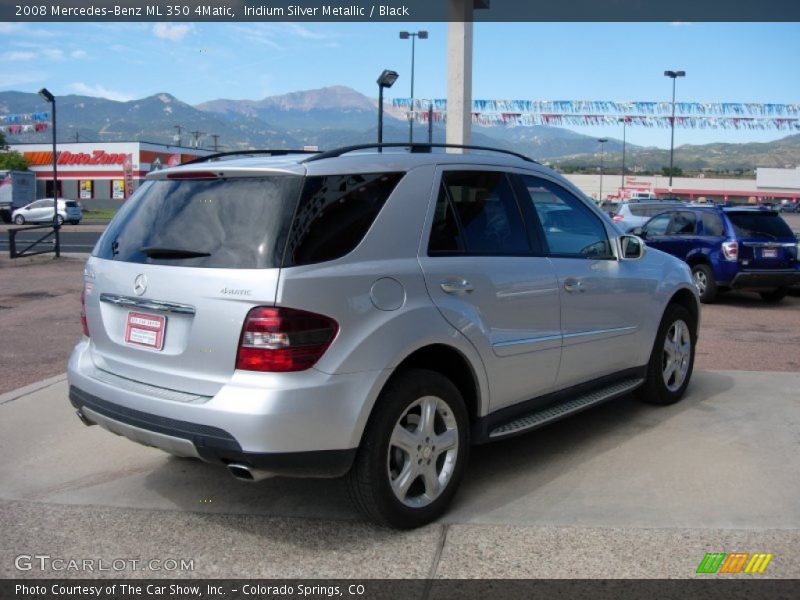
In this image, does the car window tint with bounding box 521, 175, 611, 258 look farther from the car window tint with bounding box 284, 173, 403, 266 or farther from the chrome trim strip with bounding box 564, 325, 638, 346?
the car window tint with bounding box 284, 173, 403, 266

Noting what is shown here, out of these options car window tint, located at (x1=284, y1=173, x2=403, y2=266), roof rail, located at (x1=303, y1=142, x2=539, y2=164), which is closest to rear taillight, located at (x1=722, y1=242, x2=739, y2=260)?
roof rail, located at (x1=303, y1=142, x2=539, y2=164)

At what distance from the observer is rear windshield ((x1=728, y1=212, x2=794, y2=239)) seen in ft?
40.4

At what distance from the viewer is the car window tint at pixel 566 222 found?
15.5 feet

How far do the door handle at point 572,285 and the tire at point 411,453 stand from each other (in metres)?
1.17

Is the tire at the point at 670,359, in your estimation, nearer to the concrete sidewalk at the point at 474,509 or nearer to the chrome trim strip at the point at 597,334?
the concrete sidewalk at the point at 474,509

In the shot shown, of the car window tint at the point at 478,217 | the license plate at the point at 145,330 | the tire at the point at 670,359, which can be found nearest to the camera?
the license plate at the point at 145,330

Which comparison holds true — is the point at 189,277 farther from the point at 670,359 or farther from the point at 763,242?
the point at 763,242

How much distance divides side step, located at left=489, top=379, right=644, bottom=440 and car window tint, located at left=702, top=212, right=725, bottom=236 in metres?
8.03

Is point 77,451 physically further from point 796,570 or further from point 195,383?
point 796,570

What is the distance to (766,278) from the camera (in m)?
12.1

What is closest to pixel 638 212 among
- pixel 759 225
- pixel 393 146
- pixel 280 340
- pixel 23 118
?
pixel 759 225

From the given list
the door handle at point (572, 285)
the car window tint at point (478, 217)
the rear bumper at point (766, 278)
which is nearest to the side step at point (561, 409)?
the door handle at point (572, 285)

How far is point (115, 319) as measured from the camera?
3.82 metres

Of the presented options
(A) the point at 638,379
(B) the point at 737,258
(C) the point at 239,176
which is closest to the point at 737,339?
(B) the point at 737,258
